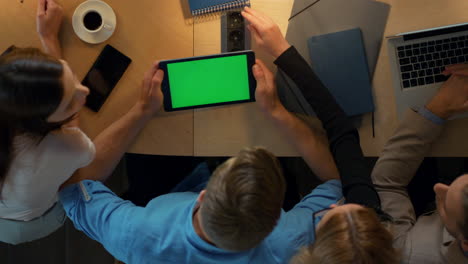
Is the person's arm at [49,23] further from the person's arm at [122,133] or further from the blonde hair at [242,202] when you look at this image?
the blonde hair at [242,202]

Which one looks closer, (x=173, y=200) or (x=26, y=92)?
(x=26, y=92)

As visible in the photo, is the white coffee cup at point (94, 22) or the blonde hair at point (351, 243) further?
the white coffee cup at point (94, 22)

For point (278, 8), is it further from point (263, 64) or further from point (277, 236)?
point (277, 236)

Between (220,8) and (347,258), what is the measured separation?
2.47 feet

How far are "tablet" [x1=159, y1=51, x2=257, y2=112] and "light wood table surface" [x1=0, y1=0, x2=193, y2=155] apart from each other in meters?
0.06

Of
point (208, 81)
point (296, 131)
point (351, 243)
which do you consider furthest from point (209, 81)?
point (351, 243)

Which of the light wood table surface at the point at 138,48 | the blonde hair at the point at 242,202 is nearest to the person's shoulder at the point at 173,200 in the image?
the light wood table surface at the point at 138,48

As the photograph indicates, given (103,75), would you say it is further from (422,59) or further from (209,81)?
(422,59)

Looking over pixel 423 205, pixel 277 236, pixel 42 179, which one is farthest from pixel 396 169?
pixel 42 179

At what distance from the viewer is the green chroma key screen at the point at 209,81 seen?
1000mm

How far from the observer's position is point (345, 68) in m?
1.06

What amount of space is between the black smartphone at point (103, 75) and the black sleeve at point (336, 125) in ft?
1.52

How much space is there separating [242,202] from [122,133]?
1.66 ft

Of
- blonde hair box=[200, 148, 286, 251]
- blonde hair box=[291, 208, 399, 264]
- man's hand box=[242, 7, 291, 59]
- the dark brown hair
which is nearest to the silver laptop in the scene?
man's hand box=[242, 7, 291, 59]
